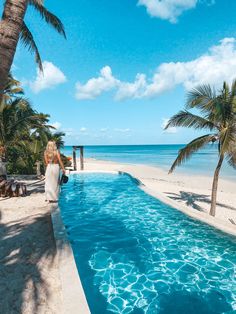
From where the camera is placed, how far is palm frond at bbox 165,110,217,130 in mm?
10547

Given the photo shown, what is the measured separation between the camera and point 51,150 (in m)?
8.48

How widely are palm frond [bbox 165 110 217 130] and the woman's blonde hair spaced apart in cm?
507

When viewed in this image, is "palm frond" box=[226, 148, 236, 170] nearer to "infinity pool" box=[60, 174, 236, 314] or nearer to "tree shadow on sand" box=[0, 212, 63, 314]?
"infinity pool" box=[60, 174, 236, 314]

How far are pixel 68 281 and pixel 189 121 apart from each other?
8498 millimetres

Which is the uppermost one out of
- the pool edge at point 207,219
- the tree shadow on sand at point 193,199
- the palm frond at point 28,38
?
the palm frond at point 28,38

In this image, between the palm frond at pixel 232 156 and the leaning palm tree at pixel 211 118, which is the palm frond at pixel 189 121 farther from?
the palm frond at pixel 232 156

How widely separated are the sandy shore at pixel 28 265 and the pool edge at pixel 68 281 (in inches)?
4.8

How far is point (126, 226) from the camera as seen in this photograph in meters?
8.34

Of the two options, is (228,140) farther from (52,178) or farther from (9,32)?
(9,32)

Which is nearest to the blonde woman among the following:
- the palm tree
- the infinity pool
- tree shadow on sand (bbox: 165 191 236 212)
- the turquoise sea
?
the infinity pool

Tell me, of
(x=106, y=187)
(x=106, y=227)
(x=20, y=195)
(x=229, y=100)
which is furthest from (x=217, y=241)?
(x=106, y=187)

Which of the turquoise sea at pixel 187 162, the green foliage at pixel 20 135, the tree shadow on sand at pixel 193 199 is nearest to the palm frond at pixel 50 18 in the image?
the green foliage at pixel 20 135

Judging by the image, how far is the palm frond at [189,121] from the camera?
415 inches

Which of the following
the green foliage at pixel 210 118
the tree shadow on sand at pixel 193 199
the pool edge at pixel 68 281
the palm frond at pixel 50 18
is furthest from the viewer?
the tree shadow on sand at pixel 193 199
